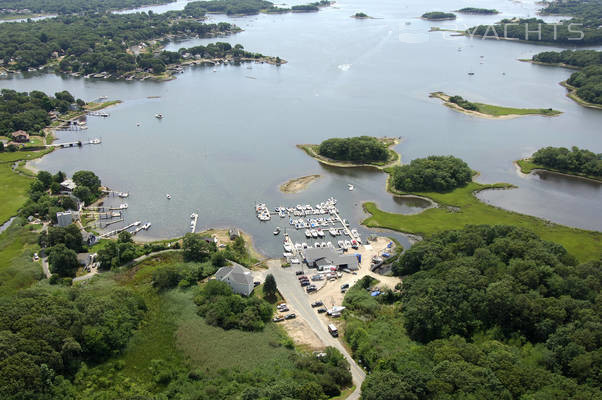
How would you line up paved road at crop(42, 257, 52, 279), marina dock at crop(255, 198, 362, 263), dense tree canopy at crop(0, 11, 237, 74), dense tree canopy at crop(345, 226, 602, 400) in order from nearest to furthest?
dense tree canopy at crop(345, 226, 602, 400) → paved road at crop(42, 257, 52, 279) → marina dock at crop(255, 198, 362, 263) → dense tree canopy at crop(0, 11, 237, 74)

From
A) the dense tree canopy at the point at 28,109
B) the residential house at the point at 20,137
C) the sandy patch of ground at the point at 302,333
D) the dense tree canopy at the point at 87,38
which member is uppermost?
the dense tree canopy at the point at 87,38

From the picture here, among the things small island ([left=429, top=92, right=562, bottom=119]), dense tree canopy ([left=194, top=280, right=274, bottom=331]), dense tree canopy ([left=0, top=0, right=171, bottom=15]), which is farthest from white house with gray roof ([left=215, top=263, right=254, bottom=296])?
dense tree canopy ([left=0, top=0, right=171, bottom=15])

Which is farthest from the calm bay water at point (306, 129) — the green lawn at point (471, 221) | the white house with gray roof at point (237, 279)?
the white house with gray roof at point (237, 279)

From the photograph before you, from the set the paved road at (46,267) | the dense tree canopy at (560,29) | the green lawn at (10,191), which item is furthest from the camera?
the dense tree canopy at (560,29)

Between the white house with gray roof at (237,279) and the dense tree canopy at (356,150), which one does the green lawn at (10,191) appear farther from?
the dense tree canopy at (356,150)

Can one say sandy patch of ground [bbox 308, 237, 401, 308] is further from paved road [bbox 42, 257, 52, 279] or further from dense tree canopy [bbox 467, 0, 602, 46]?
dense tree canopy [bbox 467, 0, 602, 46]
